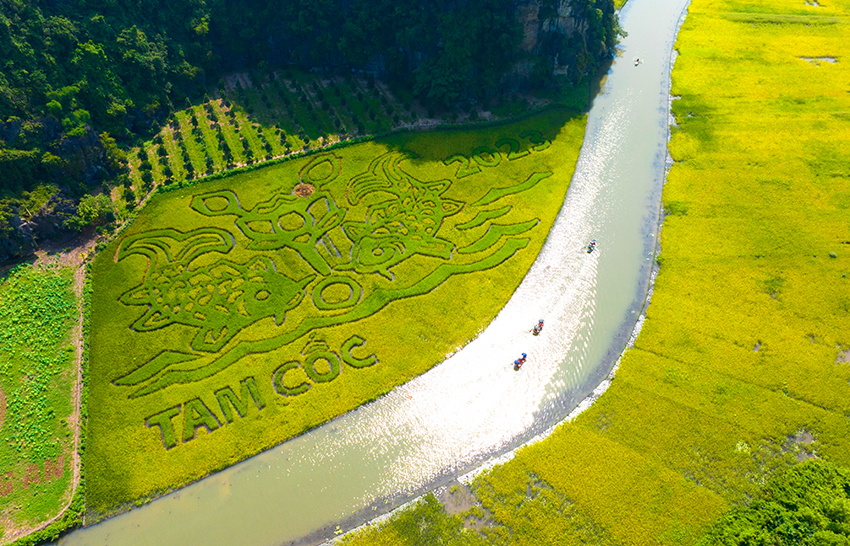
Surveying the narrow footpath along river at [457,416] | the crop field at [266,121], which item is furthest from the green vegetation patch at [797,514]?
the crop field at [266,121]

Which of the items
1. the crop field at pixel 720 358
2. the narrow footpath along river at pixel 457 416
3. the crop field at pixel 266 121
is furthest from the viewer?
the crop field at pixel 266 121

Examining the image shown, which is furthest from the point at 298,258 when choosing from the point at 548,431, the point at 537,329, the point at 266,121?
the point at 548,431

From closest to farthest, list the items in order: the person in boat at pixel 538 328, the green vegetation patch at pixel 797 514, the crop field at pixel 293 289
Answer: the green vegetation patch at pixel 797 514 → the crop field at pixel 293 289 → the person in boat at pixel 538 328

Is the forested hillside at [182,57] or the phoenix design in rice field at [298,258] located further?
the forested hillside at [182,57]

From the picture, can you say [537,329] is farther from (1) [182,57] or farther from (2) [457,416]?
(1) [182,57]

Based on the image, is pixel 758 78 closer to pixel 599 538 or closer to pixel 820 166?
pixel 820 166

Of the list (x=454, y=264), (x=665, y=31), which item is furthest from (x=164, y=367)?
(x=665, y=31)

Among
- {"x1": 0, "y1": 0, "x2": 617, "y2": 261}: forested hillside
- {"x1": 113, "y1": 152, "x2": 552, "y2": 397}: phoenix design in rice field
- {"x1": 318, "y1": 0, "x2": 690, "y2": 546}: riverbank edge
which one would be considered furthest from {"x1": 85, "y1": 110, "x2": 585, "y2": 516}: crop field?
{"x1": 0, "y1": 0, "x2": 617, "y2": 261}: forested hillside

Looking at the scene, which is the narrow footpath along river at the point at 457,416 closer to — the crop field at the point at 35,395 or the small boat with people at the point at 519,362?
the small boat with people at the point at 519,362
